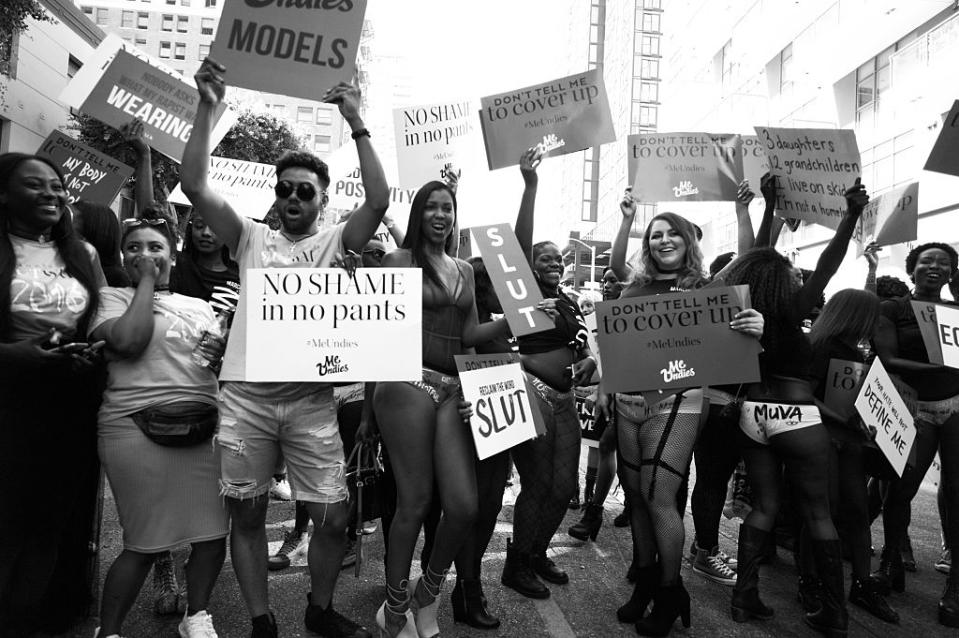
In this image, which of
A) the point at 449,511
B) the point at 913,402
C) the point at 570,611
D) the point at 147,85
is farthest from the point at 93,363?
the point at 913,402

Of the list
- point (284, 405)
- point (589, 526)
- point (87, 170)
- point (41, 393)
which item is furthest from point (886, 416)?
point (87, 170)

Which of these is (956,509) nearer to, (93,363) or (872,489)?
(872,489)

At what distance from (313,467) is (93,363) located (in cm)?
99

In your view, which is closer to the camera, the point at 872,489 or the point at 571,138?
Result: the point at 571,138

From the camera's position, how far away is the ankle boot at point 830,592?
3266mm

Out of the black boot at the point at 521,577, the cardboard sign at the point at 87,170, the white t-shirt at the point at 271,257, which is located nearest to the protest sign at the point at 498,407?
the white t-shirt at the point at 271,257

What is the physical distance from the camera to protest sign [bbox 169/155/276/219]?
6.09 m

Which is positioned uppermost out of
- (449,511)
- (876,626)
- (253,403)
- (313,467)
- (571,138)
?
(571,138)

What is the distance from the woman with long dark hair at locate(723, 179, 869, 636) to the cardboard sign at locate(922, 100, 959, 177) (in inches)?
60.6

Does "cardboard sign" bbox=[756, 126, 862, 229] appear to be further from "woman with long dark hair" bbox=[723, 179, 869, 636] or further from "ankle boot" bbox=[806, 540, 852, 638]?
"ankle boot" bbox=[806, 540, 852, 638]

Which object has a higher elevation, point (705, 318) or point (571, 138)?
point (571, 138)

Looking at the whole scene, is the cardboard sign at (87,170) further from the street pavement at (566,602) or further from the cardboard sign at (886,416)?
the cardboard sign at (886,416)

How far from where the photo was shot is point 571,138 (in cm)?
485

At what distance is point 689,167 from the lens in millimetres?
4762
